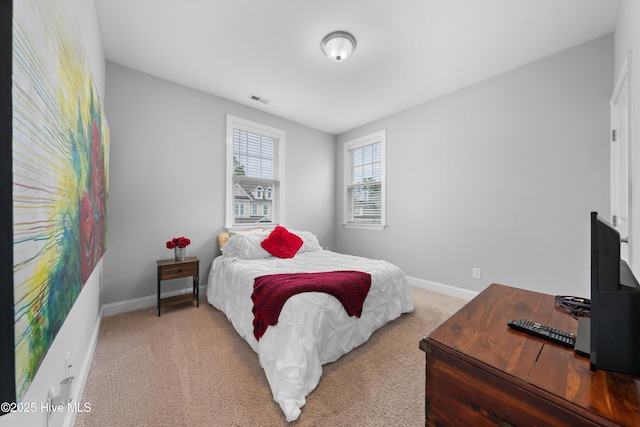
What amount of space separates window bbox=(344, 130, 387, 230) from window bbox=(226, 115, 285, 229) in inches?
54.6

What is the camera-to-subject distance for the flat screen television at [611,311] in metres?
0.66

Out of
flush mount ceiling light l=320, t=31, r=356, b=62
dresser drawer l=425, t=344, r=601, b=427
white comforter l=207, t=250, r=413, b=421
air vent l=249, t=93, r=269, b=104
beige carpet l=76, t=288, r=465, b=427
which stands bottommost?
beige carpet l=76, t=288, r=465, b=427

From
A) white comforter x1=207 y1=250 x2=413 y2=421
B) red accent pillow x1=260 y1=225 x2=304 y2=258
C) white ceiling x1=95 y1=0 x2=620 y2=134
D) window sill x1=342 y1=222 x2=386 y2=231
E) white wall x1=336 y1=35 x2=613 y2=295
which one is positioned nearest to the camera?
white comforter x1=207 y1=250 x2=413 y2=421

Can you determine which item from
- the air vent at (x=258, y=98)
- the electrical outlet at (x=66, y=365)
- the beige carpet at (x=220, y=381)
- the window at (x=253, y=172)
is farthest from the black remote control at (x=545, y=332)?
the air vent at (x=258, y=98)

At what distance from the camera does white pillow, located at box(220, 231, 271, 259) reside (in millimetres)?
3023

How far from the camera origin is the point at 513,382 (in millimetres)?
685

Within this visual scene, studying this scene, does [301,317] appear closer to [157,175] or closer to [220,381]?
[220,381]

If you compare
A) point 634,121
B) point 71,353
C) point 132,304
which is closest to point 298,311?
point 71,353

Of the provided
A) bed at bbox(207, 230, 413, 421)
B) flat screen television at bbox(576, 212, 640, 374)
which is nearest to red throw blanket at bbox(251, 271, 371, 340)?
bed at bbox(207, 230, 413, 421)

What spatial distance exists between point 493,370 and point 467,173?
9.82 ft

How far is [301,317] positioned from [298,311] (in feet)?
0.15

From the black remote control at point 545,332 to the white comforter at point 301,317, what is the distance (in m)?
1.17

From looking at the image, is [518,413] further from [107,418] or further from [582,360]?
[107,418]

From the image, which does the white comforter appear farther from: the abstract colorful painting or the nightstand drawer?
the abstract colorful painting
